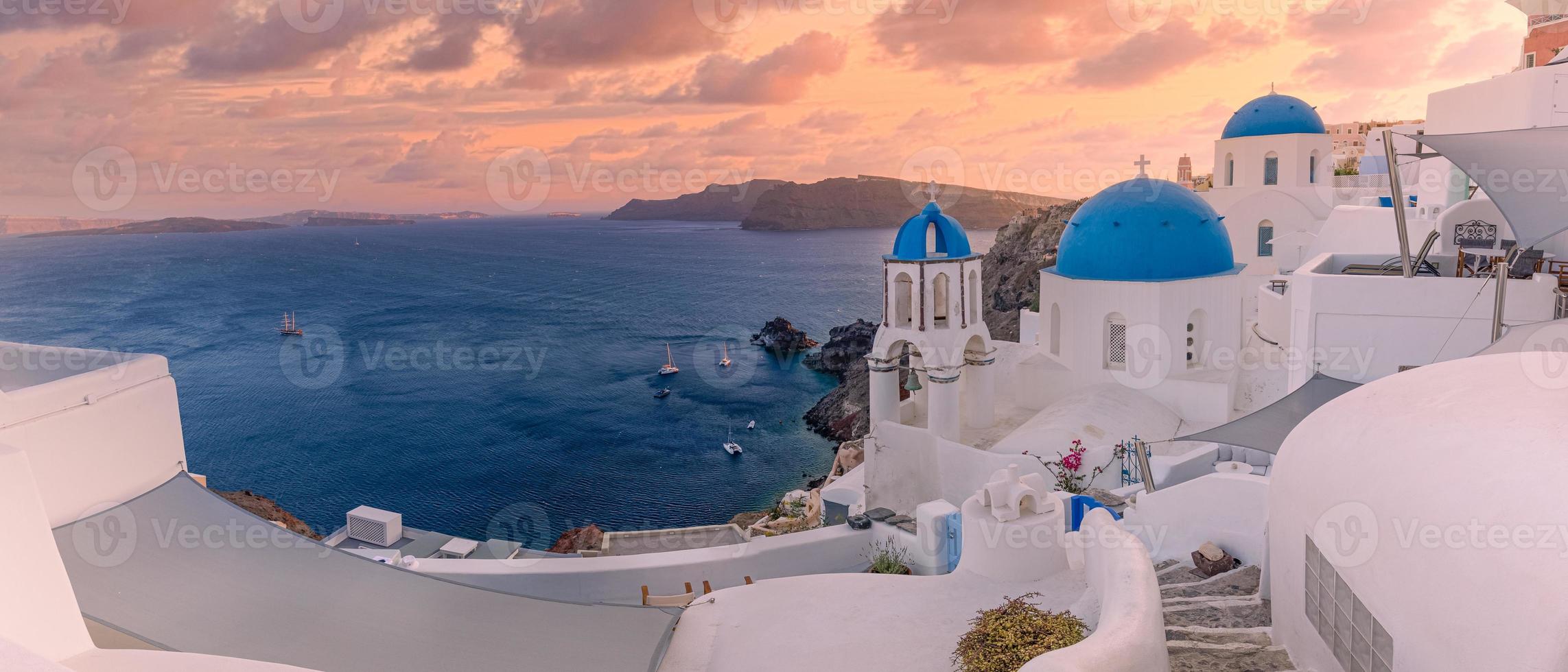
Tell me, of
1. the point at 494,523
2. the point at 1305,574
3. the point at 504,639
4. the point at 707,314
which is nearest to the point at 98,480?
the point at 504,639

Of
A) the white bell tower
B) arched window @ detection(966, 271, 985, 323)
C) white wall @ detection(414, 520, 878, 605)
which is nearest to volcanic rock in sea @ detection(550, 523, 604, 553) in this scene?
the white bell tower

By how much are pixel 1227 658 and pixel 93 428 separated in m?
9.84

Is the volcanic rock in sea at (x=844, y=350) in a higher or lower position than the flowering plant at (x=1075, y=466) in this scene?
lower

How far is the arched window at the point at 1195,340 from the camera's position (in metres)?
18.4

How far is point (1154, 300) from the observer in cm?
1794

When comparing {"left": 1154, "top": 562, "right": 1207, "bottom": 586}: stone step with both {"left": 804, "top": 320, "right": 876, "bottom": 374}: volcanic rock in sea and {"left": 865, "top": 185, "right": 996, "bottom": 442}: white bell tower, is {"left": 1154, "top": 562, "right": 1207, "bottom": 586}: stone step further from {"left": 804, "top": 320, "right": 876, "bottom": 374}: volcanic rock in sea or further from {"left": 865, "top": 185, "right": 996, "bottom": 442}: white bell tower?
{"left": 804, "top": 320, "right": 876, "bottom": 374}: volcanic rock in sea

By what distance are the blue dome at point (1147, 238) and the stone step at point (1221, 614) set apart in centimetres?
1144

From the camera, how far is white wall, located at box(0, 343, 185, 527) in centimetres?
792

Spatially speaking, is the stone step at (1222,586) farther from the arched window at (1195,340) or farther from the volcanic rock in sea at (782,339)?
the volcanic rock in sea at (782,339)

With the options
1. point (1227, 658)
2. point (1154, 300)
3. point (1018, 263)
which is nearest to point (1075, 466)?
point (1154, 300)

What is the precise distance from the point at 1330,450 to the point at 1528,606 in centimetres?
203

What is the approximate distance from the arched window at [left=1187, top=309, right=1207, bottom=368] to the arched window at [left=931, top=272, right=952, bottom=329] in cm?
483
